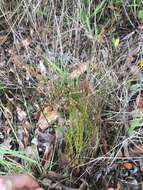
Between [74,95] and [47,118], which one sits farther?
[47,118]

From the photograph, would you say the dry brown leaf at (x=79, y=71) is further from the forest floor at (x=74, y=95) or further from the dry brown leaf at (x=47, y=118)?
the dry brown leaf at (x=47, y=118)

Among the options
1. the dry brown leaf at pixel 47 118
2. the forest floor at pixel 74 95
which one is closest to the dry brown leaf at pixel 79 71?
the forest floor at pixel 74 95

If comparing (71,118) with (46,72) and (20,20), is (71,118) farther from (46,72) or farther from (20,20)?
(20,20)

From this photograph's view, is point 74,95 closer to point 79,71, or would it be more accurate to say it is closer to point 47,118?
point 79,71

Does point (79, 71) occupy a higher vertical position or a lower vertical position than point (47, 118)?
higher

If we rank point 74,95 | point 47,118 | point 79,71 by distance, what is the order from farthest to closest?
point 47,118 < point 79,71 < point 74,95

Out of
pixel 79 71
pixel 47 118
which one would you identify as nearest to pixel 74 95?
pixel 79 71

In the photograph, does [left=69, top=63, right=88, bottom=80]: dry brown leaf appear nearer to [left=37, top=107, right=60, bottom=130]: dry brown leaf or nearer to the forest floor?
the forest floor

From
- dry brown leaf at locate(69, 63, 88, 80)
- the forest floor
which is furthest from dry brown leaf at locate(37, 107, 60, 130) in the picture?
dry brown leaf at locate(69, 63, 88, 80)
